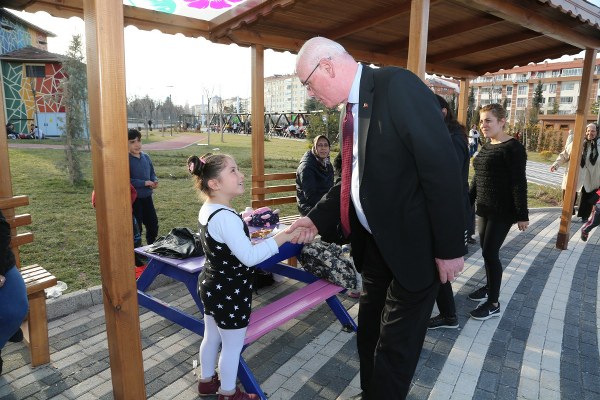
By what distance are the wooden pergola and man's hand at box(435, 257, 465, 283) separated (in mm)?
1419

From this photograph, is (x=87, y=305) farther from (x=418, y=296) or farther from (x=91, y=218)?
(x=91, y=218)

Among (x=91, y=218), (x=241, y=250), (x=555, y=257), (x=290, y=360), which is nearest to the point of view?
(x=241, y=250)

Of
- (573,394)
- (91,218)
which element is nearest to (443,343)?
(573,394)

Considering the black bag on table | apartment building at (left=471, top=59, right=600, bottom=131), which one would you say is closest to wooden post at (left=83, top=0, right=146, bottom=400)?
the black bag on table

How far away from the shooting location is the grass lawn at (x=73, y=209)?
5.14 meters

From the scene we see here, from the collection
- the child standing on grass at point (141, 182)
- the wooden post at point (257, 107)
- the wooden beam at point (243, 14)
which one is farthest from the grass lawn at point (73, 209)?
the wooden beam at point (243, 14)

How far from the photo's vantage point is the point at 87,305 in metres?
3.95

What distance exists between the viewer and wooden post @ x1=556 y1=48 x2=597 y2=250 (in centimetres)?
605

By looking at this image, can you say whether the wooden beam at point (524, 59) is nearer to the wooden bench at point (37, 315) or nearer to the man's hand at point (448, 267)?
the man's hand at point (448, 267)

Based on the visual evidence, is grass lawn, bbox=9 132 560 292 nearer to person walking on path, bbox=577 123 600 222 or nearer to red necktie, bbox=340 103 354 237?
person walking on path, bbox=577 123 600 222

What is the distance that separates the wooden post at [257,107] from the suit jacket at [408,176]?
356 centimetres

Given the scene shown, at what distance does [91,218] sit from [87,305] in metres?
4.28

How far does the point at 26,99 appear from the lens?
99.2 ft

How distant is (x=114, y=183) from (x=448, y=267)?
1.53m
